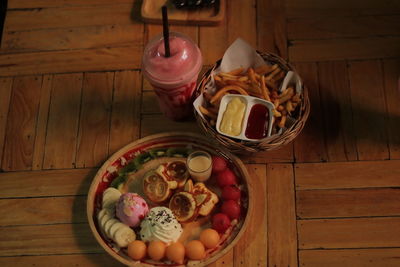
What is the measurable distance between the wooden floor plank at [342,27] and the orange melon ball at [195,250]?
871 mm

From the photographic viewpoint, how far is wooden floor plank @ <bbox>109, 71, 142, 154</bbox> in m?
1.69

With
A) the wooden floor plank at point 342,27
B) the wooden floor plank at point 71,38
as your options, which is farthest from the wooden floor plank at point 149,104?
the wooden floor plank at point 342,27

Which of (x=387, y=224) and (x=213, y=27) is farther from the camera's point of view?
(x=213, y=27)

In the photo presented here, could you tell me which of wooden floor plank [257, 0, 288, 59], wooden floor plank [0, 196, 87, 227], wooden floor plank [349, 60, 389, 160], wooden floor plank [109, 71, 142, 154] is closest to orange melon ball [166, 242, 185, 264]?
wooden floor plank [0, 196, 87, 227]

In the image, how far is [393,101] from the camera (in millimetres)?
1680

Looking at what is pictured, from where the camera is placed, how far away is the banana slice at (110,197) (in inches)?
58.9

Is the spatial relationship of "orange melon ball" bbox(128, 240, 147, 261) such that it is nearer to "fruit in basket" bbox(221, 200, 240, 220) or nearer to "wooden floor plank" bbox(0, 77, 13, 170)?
"fruit in basket" bbox(221, 200, 240, 220)

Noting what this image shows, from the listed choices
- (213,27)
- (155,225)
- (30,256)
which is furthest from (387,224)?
(30,256)

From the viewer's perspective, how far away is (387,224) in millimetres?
1494

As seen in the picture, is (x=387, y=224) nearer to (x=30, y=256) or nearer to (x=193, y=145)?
(x=193, y=145)

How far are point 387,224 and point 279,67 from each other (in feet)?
1.98

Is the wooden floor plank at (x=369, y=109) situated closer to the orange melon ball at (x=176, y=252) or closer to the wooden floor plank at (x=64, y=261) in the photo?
the orange melon ball at (x=176, y=252)

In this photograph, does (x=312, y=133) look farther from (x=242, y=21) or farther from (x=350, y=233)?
(x=242, y=21)

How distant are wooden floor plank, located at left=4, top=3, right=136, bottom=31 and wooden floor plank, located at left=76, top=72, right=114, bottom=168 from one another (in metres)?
0.25
